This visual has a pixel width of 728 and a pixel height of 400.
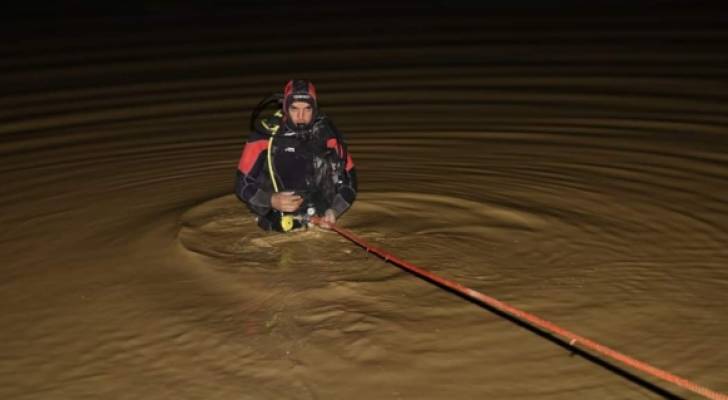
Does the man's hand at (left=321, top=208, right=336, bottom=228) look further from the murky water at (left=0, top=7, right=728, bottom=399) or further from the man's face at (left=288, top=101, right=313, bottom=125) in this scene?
the man's face at (left=288, top=101, right=313, bottom=125)

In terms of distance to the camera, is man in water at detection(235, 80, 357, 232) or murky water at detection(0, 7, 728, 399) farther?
man in water at detection(235, 80, 357, 232)

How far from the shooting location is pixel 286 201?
684cm

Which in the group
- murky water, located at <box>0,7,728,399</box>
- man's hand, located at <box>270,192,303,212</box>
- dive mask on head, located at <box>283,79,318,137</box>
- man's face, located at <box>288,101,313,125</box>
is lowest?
murky water, located at <box>0,7,728,399</box>

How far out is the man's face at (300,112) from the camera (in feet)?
22.4

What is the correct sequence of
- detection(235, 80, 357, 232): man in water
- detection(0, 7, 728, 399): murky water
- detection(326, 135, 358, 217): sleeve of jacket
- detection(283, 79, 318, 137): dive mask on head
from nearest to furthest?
detection(0, 7, 728, 399): murky water
detection(283, 79, 318, 137): dive mask on head
detection(235, 80, 357, 232): man in water
detection(326, 135, 358, 217): sleeve of jacket

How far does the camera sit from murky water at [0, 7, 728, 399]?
213 inches

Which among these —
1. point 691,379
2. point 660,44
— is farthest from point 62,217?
point 660,44

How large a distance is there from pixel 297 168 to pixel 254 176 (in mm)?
302

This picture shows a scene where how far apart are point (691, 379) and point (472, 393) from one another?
103cm

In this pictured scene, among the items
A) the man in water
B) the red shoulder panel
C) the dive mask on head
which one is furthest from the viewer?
the red shoulder panel

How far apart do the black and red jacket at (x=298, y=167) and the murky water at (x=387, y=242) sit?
1.10 ft

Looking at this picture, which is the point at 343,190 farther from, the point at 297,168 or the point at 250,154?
the point at 250,154

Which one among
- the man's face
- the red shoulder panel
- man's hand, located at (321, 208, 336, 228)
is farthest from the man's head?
man's hand, located at (321, 208, 336, 228)

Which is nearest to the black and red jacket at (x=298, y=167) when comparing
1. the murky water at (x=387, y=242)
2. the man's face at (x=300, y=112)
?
the man's face at (x=300, y=112)
